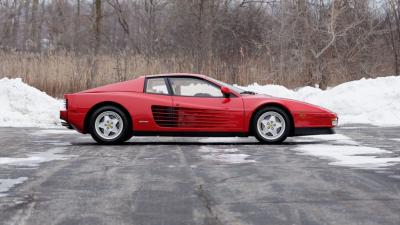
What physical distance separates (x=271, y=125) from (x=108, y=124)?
2729 millimetres

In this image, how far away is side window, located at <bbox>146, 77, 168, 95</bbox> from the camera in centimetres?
1282

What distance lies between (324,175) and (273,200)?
1801mm

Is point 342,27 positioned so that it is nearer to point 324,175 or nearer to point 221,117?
point 221,117

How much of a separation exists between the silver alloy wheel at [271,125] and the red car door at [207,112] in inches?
13.4

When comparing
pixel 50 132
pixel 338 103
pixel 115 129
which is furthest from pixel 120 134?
pixel 338 103

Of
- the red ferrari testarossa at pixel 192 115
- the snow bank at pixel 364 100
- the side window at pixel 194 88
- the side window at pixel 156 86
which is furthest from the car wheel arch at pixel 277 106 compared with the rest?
the snow bank at pixel 364 100

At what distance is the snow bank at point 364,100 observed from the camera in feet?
62.0

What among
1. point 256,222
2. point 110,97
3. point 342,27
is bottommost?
point 256,222

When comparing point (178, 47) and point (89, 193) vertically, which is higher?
point (178, 47)

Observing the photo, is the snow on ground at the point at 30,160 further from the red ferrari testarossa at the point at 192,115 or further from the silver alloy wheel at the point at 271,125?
the silver alloy wheel at the point at 271,125

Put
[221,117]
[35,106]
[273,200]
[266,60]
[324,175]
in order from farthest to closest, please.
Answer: [266,60]
[35,106]
[221,117]
[324,175]
[273,200]

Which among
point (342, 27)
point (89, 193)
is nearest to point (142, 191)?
point (89, 193)

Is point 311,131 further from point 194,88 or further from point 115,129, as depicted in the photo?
point 115,129

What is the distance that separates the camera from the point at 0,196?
675cm
